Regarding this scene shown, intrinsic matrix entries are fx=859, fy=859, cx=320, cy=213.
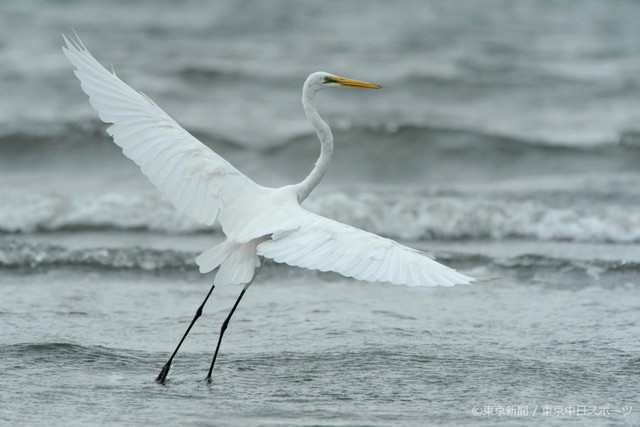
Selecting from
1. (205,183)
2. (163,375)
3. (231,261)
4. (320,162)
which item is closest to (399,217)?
(320,162)

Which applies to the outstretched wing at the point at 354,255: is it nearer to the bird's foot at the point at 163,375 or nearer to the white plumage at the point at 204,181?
the white plumage at the point at 204,181

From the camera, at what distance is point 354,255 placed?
4160mm

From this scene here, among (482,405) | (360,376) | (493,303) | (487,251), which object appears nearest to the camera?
(482,405)

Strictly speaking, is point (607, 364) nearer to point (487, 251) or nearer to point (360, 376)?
point (360, 376)

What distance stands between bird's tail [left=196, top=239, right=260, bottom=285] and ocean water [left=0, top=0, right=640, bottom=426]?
573 millimetres

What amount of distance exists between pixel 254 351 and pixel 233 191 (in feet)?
3.27

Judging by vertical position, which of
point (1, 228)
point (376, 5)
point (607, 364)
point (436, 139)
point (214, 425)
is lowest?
point (214, 425)

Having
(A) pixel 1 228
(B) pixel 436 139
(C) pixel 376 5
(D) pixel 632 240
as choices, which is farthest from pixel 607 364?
(C) pixel 376 5

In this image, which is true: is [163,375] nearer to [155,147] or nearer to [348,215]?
[155,147]

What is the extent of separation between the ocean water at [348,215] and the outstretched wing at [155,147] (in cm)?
98

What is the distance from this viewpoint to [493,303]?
640 centimetres

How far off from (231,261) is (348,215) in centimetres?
440

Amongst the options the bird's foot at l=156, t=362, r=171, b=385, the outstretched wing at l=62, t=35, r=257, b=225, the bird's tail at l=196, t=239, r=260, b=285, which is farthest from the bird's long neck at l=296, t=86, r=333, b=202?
the bird's foot at l=156, t=362, r=171, b=385

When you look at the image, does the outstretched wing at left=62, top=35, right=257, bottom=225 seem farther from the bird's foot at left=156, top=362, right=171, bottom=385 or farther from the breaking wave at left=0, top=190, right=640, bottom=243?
the breaking wave at left=0, top=190, right=640, bottom=243
